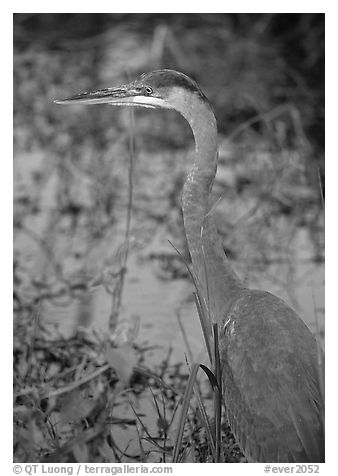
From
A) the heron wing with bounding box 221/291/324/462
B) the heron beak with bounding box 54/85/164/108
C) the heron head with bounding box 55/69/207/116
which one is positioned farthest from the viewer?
the heron beak with bounding box 54/85/164/108

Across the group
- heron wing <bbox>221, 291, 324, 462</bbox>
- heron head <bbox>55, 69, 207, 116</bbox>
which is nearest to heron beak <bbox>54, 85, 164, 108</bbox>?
heron head <bbox>55, 69, 207, 116</bbox>

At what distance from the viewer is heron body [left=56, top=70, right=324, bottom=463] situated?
2.73 meters

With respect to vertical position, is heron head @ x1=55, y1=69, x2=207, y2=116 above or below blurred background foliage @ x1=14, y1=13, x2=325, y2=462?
below

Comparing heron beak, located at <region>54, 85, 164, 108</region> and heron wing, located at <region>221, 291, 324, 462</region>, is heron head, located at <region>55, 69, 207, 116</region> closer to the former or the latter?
heron beak, located at <region>54, 85, 164, 108</region>

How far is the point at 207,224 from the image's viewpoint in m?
3.03

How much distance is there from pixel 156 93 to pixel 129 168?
60 centimetres

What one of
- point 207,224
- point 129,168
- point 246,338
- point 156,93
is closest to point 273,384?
point 246,338

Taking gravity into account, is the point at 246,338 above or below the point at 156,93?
below

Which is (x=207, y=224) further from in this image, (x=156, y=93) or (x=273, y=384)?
(x=273, y=384)

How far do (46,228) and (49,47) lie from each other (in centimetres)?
301

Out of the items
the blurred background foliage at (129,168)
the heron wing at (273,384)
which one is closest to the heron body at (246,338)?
the heron wing at (273,384)

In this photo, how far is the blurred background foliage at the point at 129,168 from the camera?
3799mm
